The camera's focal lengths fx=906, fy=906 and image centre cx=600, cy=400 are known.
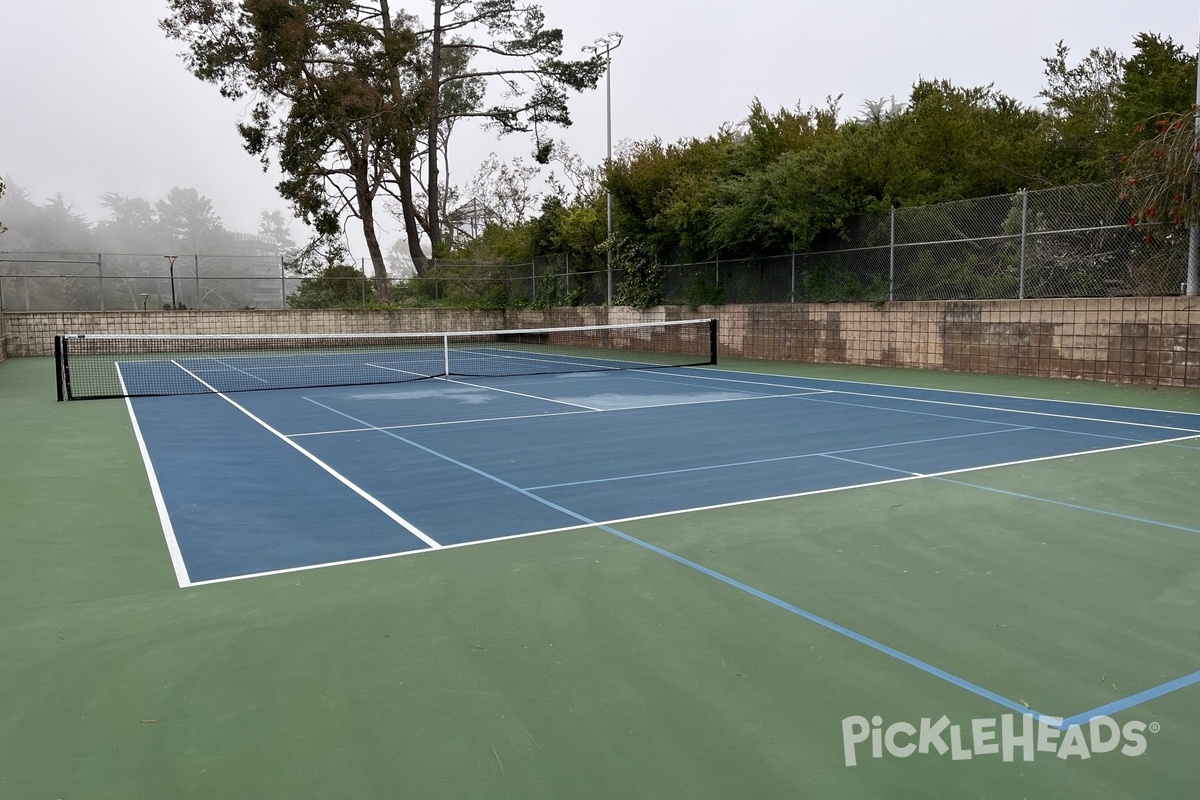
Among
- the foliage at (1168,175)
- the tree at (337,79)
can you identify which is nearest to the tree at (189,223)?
the tree at (337,79)

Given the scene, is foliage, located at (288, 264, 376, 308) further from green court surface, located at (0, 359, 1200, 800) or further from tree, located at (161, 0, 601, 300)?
green court surface, located at (0, 359, 1200, 800)

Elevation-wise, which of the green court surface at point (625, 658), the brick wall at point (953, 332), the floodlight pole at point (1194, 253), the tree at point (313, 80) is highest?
the tree at point (313, 80)

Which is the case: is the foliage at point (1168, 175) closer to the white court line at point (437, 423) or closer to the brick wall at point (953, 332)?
the brick wall at point (953, 332)

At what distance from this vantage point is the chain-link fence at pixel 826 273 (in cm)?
1510

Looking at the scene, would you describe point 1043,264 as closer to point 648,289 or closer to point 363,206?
point 648,289

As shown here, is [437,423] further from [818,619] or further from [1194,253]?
[1194,253]

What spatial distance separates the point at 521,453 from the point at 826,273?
13735 mm

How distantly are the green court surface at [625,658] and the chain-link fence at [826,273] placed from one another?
33.5 feet

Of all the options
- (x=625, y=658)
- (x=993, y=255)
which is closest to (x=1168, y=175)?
(x=993, y=255)

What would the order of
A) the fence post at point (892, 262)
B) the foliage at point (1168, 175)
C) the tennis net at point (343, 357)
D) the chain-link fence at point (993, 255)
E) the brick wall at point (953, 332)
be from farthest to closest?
1. the fence post at point (892, 262)
2. the tennis net at point (343, 357)
3. the chain-link fence at point (993, 255)
4. the brick wall at point (953, 332)
5. the foliage at point (1168, 175)

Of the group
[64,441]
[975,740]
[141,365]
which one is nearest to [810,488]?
[975,740]

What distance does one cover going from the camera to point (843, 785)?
2830 mm

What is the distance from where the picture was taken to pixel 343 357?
26234 mm

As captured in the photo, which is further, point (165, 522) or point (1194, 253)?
point (1194, 253)
